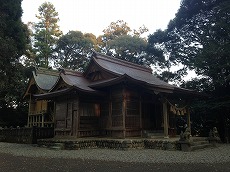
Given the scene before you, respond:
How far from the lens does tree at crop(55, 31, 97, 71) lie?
39.2 metres

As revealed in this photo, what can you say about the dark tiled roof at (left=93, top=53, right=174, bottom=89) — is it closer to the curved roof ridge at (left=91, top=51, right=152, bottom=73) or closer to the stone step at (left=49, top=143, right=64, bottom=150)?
the curved roof ridge at (left=91, top=51, right=152, bottom=73)

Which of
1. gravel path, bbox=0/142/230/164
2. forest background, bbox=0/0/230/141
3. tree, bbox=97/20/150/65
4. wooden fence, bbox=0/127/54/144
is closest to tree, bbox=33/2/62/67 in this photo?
forest background, bbox=0/0/230/141

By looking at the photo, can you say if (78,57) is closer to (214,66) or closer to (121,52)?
(121,52)

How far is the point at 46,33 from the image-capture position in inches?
1581

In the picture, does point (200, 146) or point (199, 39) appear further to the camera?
point (199, 39)

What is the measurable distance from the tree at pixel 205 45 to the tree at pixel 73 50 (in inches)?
643

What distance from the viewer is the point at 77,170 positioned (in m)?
6.72

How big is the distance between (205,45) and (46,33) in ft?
98.4

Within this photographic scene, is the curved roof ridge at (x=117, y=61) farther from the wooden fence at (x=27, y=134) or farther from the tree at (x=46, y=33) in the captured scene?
the tree at (x=46, y=33)

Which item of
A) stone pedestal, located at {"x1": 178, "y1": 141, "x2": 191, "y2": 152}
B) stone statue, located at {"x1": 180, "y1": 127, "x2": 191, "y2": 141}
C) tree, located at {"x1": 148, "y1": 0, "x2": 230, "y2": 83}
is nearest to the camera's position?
stone pedestal, located at {"x1": 178, "y1": 141, "x2": 191, "y2": 152}

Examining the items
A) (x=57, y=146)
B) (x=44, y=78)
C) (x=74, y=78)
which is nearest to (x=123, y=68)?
(x=74, y=78)

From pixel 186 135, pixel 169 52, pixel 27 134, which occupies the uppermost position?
pixel 169 52

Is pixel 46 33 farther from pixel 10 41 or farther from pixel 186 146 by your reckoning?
pixel 186 146

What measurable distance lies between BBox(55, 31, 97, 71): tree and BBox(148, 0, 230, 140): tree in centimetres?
1634
